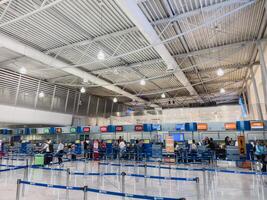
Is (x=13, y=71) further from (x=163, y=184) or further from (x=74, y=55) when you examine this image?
(x=163, y=184)

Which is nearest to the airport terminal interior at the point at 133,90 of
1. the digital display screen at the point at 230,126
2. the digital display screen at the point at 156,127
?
the digital display screen at the point at 230,126

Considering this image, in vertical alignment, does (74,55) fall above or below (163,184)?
→ above

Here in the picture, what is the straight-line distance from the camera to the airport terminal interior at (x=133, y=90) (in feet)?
21.8

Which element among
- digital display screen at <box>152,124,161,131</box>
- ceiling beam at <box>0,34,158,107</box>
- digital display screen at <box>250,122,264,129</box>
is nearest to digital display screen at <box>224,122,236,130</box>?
digital display screen at <box>250,122,264,129</box>

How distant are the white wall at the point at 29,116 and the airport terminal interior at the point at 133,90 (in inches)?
3.4

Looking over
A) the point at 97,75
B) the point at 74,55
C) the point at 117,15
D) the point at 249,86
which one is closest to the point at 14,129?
the point at 97,75

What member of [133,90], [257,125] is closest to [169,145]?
[257,125]

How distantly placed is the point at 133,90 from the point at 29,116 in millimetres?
9839

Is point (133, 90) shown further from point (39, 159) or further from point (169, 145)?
point (39, 159)

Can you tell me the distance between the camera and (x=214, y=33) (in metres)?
9.94

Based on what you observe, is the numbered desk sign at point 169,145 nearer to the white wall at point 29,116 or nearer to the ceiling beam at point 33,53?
the ceiling beam at point 33,53

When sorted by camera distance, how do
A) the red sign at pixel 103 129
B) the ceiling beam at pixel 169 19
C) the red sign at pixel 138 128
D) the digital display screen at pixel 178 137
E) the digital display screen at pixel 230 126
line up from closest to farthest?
the ceiling beam at pixel 169 19 → the digital display screen at pixel 230 126 → the red sign at pixel 138 128 → the digital display screen at pixel 178 137 → the red sign at pixel 103 129

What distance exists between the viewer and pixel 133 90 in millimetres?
21078

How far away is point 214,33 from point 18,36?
9.38 meters
